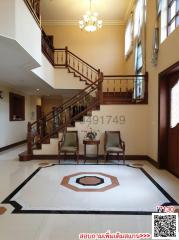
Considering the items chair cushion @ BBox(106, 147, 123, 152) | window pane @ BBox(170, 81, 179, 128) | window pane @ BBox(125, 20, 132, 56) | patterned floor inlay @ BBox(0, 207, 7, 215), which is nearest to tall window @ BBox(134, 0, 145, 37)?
window pane @ BBox(125, 20, 132, 56)

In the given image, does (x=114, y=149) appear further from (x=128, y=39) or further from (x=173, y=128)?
(x=128, y=39)

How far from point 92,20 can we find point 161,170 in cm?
560

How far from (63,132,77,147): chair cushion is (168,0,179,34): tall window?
156 inches

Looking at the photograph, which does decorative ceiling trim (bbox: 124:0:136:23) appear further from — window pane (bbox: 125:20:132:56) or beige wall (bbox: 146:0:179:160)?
beige wall (bbox: 146:0:179:160)

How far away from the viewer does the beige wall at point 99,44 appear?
10422 mm

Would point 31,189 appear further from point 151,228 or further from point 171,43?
point 171,43

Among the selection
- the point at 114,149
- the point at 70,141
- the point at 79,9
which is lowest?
the point at 114,149

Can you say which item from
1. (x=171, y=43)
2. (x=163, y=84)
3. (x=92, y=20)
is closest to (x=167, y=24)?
Answer: (x=171, y=43)

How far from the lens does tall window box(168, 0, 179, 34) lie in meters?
4.85

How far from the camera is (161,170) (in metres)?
5.53

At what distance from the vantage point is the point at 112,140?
6.78 m

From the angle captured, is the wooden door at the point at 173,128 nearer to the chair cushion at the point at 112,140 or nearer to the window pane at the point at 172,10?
the window pane at the point at 172,10

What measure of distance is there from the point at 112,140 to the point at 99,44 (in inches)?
219

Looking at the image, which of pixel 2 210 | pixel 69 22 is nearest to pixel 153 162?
pixel 2 210
